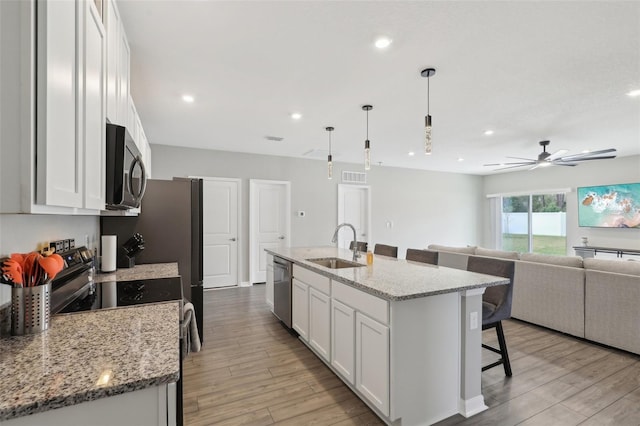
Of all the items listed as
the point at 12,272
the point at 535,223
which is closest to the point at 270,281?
the point at 12,272

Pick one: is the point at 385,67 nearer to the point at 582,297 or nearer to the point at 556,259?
the point at 556,259

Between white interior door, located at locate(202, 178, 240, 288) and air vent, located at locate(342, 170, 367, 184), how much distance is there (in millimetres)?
2416

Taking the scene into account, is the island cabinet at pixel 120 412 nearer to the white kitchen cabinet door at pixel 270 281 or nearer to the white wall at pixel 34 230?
the white wall at pixel 34 230

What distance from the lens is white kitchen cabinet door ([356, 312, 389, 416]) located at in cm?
183

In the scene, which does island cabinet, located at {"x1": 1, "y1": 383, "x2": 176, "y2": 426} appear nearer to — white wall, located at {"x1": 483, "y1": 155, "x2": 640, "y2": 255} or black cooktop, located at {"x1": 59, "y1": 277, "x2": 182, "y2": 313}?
black cooktop, located at {"x1": 59, "y1": 277, "x2": 182, "y2": 313}

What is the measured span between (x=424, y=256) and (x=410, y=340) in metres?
1.50

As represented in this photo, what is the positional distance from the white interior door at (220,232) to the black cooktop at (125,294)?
3389 mm

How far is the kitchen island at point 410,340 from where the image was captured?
1.81 m

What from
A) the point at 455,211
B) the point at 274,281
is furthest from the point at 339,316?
the point at 455,211

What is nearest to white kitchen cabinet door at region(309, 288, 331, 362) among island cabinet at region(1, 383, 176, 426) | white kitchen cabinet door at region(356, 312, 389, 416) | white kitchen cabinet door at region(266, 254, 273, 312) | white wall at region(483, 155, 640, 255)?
white kitchen cabinet door at region(356, 312, 389, 416)

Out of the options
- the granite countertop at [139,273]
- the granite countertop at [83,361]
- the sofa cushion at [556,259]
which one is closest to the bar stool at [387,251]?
the sofa cushion at [556,259]

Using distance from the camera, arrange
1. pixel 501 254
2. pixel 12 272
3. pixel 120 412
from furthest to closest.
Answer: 1. pixel 501 254
2. pixel 12 272
3. pixel 120 412

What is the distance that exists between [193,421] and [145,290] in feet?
2.99

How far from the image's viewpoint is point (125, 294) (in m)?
1.80
